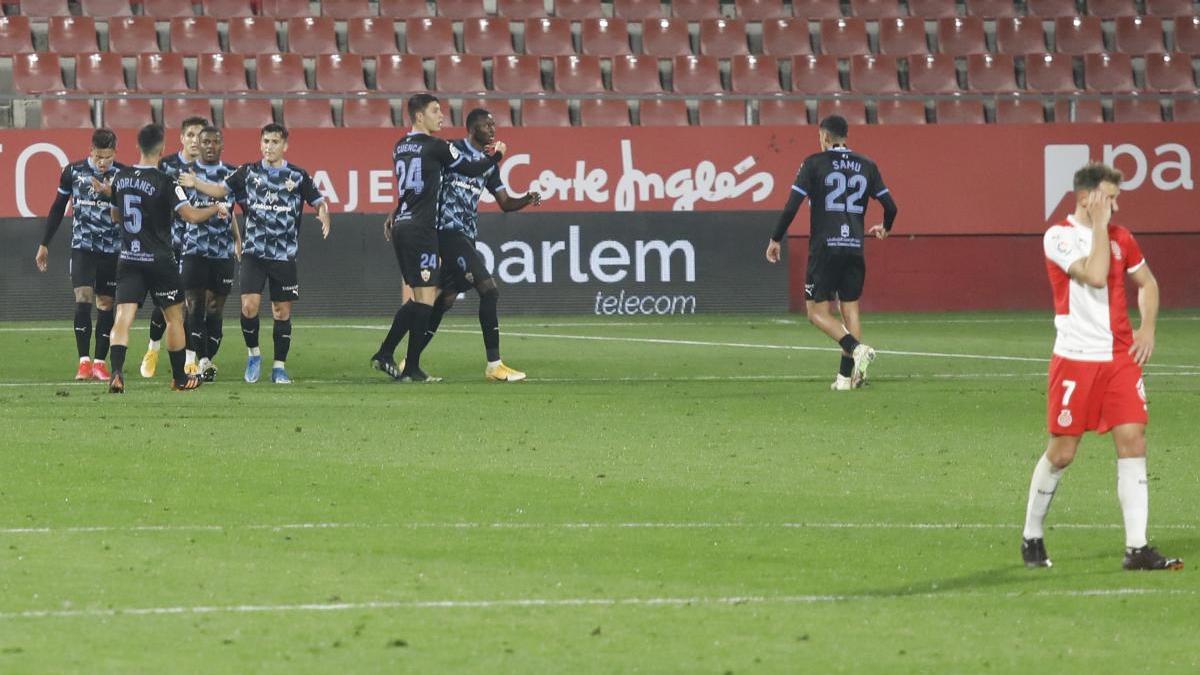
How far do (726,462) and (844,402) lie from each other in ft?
11.8

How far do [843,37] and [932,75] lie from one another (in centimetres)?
129

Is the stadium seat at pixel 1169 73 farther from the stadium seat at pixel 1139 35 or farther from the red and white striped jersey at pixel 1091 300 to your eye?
the red and white striped jersey at pixel 1091 300

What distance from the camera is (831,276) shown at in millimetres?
15812

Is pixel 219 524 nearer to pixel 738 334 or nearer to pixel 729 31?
pixel 738 334

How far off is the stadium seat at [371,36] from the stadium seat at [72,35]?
323 centimetres

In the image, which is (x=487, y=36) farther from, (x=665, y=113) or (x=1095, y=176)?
(x=1095, y=176)

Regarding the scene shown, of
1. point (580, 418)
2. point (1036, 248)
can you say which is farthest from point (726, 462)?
point (1036, 248)

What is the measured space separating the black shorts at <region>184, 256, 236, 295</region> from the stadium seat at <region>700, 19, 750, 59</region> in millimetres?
11709

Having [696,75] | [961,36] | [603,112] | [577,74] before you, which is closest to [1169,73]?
[961,36]

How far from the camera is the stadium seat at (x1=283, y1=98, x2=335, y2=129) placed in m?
25.0

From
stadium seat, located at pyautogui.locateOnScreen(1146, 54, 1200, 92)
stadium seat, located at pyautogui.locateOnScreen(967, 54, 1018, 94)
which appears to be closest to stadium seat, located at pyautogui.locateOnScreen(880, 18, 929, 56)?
stadium seat, located at pyautogui.locateOnScreen(967, 54, 1018, 94)

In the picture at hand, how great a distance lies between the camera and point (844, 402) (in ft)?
46.9

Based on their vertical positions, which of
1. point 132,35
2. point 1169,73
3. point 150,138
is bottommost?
point 150,138

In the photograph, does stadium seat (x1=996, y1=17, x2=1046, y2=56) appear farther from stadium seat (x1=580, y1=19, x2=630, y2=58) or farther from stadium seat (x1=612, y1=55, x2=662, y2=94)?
stadium seat (x1=580, y1=19, x2=630, y2=58)
